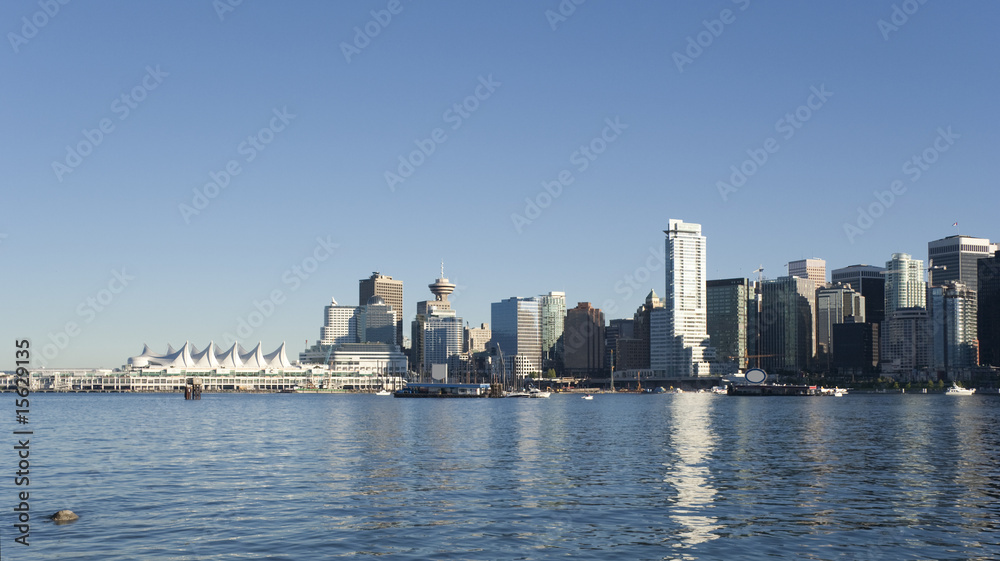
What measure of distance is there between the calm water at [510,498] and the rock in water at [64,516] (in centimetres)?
79

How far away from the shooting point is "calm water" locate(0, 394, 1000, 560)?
34.6 metres

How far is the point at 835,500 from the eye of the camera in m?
45.2

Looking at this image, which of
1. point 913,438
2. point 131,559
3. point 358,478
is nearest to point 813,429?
point 913,438

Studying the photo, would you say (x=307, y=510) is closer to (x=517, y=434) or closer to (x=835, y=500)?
(x=835, y=500)

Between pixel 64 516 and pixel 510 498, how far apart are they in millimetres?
19449

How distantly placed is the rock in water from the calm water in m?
0.79

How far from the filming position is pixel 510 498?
150 ft

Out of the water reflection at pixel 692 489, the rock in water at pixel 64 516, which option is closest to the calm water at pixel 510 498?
the water reflection at pixel 692 489

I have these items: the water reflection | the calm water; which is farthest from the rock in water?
the water reflection

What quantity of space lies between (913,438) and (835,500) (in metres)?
46.8

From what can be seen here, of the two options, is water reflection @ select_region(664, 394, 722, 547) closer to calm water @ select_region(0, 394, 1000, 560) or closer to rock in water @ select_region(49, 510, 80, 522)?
calm water @ select_region(0, 394, 1000, 560)

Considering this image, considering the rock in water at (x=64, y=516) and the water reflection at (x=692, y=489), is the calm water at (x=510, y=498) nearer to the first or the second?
the water reflection at (x=692, y=489)

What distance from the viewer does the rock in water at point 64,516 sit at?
3938 centimetres

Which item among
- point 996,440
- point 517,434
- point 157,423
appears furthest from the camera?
point 157,423
